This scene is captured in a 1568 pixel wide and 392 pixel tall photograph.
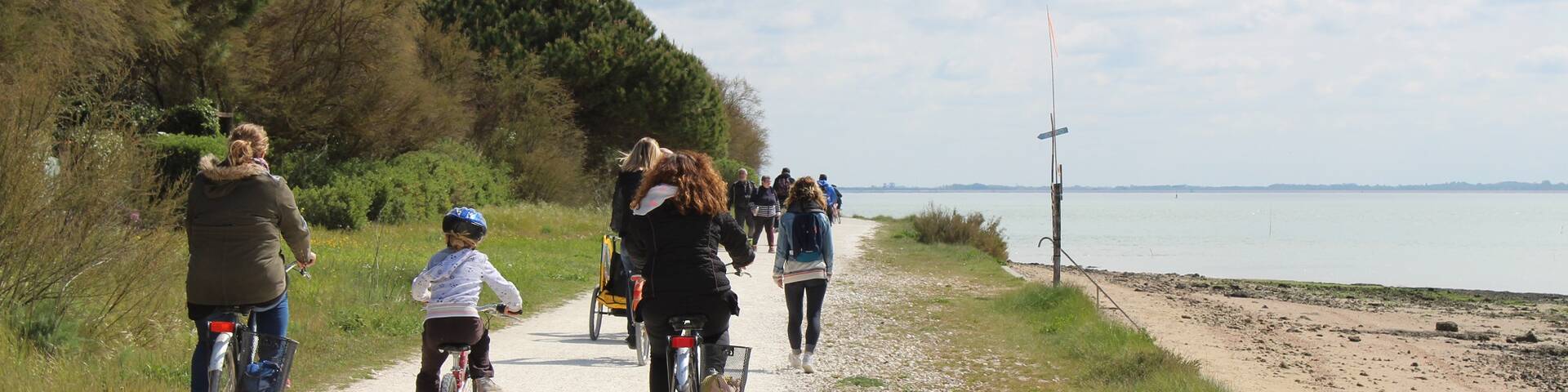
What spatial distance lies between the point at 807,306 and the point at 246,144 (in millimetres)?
4417

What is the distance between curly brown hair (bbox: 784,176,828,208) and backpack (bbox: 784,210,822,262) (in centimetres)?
12

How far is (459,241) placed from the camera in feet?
18.8

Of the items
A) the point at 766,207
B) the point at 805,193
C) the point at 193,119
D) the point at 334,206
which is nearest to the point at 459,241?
the point at 805,193

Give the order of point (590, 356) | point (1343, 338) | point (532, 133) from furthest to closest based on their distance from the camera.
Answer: point (532, 133) → point (1343, 338) → point (590, 356)

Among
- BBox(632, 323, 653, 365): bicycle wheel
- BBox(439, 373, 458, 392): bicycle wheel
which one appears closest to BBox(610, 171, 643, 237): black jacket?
BBox(632, 323, 653, 365): bicycle wheel

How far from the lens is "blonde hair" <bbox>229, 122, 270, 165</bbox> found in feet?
18.5

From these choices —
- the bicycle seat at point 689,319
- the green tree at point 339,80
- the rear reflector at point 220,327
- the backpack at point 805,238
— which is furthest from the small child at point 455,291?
the green tree at point 339,80

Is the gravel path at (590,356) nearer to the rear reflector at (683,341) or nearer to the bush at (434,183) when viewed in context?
the rear reflector at (683,341)

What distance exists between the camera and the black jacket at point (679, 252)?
18.9 ft

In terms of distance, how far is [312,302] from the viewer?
11.4 metres

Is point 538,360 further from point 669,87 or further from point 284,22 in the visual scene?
point 669,87

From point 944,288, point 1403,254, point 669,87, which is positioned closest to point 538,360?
point 944,288

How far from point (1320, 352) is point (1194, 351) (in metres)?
2.39

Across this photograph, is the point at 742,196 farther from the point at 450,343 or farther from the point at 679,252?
the point at 450,343
